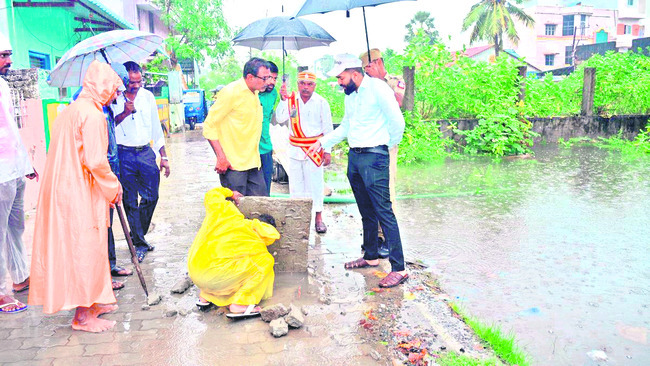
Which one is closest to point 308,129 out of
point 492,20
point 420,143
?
point 420,143

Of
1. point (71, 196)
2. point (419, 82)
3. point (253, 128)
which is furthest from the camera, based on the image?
point (419, 82)

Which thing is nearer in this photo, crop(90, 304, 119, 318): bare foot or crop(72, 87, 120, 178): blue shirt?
crop(90, 304, 119, 318): bare foot

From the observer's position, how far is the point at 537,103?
1395 cm

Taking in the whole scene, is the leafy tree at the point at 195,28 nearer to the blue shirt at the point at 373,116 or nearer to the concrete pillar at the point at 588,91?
the concrete pillar at the point at 588,91

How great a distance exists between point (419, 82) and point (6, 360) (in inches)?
450

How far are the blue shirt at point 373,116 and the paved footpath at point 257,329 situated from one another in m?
1.19

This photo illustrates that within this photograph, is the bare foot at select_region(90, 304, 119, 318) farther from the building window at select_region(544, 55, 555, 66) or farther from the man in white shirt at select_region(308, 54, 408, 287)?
the building window at select_region(544, 55, 555, 66)

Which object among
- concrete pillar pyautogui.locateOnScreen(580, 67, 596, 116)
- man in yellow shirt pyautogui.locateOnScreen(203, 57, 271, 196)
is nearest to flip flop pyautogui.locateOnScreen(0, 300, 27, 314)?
man in yellow shirt pyautogui.locateOnScreen(203, 57, 271, 196)

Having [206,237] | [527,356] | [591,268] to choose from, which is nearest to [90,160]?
[206,237]

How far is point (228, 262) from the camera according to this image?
12.4 feet

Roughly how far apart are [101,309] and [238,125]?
1800 mm

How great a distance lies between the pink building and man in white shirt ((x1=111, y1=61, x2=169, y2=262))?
5013cm

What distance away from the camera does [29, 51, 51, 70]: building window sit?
11.8 meters

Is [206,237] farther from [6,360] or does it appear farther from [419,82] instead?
[419,82]
